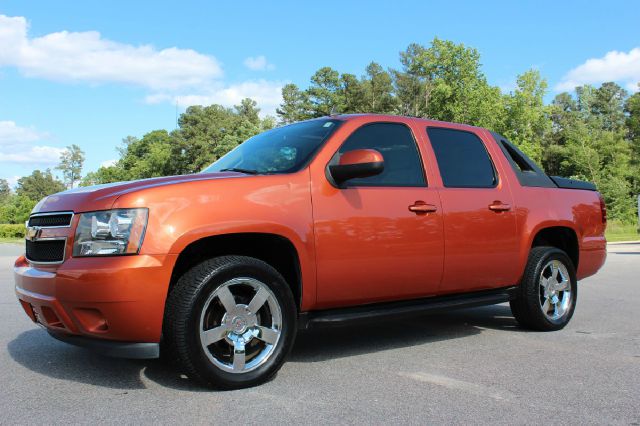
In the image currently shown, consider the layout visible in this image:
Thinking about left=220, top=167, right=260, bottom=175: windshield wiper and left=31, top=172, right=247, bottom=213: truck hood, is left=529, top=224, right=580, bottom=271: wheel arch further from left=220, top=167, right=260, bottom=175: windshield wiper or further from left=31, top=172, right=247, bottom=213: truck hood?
left=31, top=172, right=247, bottom=213: truck hood

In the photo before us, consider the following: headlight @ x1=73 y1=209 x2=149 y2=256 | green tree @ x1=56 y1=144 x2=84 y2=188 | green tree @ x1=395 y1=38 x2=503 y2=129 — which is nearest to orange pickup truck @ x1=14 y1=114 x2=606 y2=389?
headlight @ x1=73 y1=209 x2=149 y2=256

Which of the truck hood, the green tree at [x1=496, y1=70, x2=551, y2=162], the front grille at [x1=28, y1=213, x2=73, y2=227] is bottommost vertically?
the front grille at [x1=28, y1=213, x2=73, y2=227]

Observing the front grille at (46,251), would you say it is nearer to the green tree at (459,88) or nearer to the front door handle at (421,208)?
the front door handle at (421,208)

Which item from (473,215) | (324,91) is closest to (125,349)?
(473,215)

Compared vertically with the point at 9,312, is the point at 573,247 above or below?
above

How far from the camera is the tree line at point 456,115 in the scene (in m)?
46.5

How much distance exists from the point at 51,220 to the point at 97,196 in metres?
0.45

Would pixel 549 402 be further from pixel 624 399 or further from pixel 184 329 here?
pixel 184 329

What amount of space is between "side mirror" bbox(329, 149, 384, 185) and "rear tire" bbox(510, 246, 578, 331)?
2248 millimetres

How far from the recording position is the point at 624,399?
342 centimetres

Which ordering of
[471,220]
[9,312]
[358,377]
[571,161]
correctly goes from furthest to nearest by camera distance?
[571,161]
[9,312]
[471,220]
[358,377]

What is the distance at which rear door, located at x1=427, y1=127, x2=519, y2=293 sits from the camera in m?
4.58

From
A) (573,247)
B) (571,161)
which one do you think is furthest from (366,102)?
(573,247)

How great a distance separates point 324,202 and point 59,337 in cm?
193
